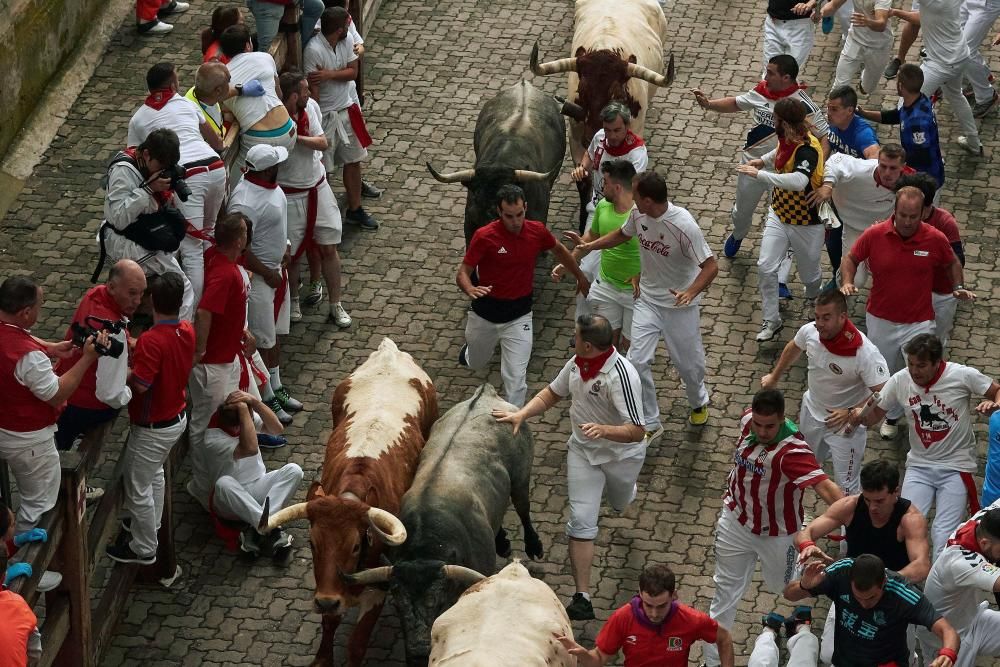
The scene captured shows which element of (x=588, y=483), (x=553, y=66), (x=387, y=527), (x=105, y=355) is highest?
(x=105, y=355)

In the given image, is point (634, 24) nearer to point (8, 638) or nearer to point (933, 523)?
point (933, 523)

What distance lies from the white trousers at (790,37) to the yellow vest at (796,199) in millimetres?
3147

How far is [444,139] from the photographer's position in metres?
16.8

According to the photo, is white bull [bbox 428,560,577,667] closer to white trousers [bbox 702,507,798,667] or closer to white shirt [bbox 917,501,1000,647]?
white trousers [bbox 702,507,798,667]

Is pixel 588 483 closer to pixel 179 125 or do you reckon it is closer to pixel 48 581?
pixel 48 581

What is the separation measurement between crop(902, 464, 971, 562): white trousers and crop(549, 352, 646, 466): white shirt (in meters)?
1.86

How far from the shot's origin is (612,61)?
15070 mm

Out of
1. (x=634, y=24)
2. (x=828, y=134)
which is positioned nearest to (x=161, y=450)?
(x=828, y=134)

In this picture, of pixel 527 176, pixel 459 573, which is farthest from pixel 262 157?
pixel 459 573

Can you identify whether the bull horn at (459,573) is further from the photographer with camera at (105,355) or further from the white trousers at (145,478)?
the photographer with camera at (105,355)

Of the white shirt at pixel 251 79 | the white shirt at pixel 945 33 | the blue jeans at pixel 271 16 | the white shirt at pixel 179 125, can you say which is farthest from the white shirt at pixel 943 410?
the blue jeans at pixel 271 16

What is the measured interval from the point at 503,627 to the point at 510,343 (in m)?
3.74

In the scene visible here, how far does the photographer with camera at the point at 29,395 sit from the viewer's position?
9766 mm

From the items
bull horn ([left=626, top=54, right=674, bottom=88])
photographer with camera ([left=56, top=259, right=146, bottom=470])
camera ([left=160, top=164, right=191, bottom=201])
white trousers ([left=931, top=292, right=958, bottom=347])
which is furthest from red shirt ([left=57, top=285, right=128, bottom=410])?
bull horn ([left=626, top=54, right=674, bottom=88])
